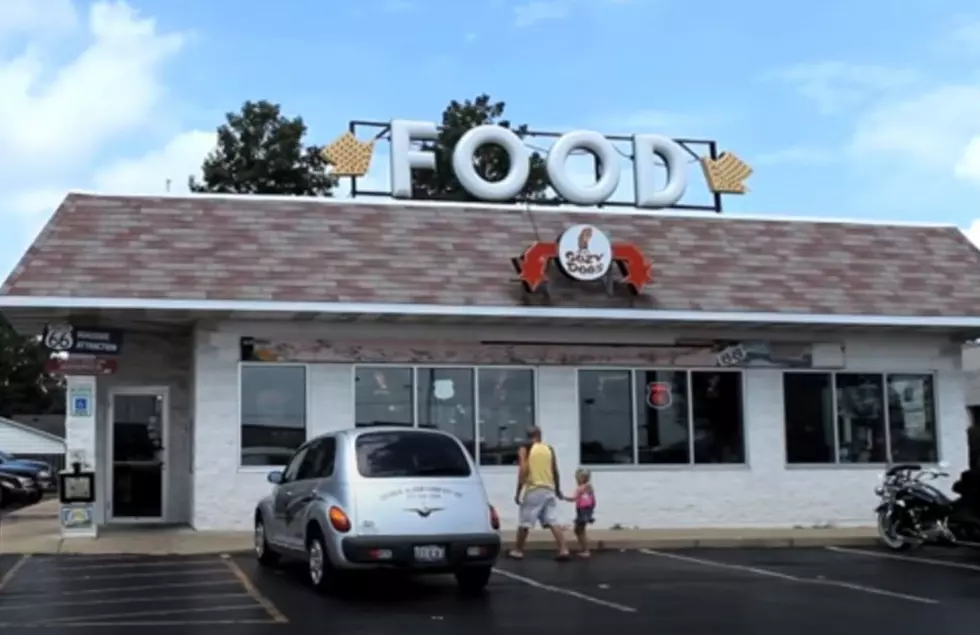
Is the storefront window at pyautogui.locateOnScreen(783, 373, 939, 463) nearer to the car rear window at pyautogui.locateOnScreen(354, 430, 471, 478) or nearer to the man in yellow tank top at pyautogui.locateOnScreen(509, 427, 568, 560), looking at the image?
the man in yellow tank top at pyautogui.locateOnScreen(509, 427, 568, 560)

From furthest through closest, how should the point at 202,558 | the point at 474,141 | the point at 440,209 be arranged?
the point at 474,141 → the point at 440,209 → the point at 202,558

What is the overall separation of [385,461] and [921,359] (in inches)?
513

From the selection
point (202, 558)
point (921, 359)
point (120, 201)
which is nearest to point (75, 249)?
point (120, 201)

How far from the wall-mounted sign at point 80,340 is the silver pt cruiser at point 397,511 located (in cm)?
661

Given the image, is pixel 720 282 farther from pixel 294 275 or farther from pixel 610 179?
pixel 294 275

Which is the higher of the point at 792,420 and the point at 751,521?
the point at 792,420

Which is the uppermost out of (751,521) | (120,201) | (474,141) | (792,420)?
(474,141)

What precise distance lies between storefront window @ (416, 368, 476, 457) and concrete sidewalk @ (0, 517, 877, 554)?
188 cm

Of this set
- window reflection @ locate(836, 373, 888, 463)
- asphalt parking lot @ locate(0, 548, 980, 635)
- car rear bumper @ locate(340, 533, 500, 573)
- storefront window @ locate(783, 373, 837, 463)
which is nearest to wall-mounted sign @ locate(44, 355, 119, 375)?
asphalt parking lot @ locate(0, 548, 980, 635)

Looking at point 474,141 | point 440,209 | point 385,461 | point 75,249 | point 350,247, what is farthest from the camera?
point 474,141

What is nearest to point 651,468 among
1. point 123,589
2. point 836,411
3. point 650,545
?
point 650,545

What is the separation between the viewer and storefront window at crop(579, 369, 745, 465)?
21.5m

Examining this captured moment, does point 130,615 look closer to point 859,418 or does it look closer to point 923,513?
point 923,513

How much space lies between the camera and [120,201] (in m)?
21.1
